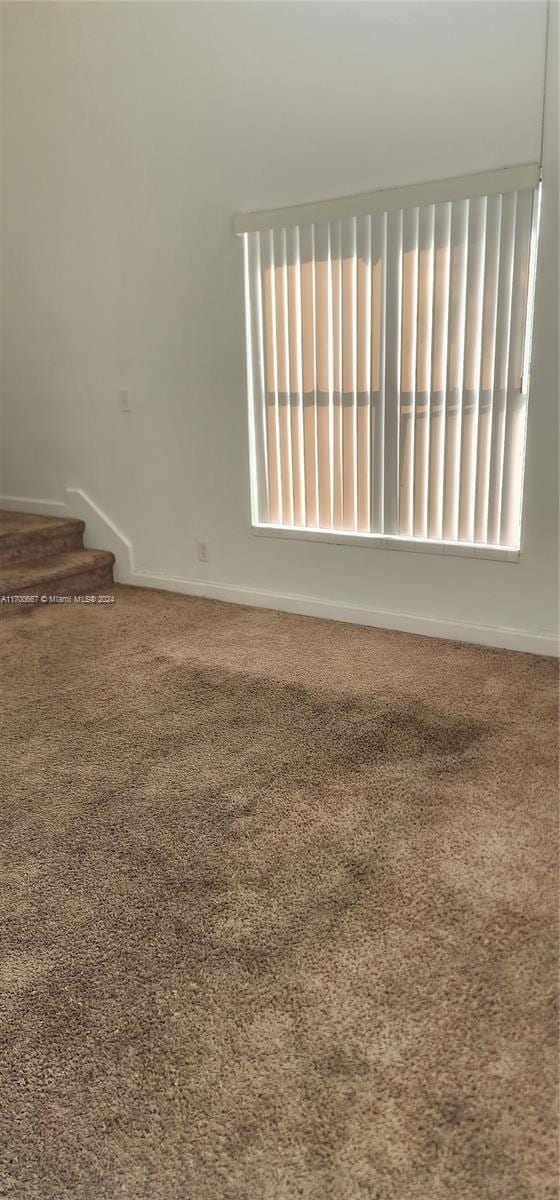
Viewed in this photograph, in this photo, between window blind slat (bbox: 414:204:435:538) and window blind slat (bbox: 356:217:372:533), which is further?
window blind slat (bbox: 356:217:372:533)

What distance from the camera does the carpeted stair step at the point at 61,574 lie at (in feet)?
14.2

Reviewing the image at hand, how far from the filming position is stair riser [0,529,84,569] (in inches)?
179

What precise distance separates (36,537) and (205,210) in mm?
2090

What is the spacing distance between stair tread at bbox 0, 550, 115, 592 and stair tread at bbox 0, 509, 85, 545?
0.52 feet

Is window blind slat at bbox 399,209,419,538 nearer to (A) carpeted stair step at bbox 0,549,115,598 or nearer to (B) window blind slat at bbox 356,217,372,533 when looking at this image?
(B) window blind slat at bbox 356,217,372,533

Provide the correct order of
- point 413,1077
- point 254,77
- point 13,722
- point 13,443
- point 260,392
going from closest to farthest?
point 413,1077 < point 13,722 < point 254,77 < point 260,392 < point 13,443

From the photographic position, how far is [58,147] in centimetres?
441

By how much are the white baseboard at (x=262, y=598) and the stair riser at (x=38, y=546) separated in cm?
11

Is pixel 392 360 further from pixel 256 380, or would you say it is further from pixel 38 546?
pixel 38 546

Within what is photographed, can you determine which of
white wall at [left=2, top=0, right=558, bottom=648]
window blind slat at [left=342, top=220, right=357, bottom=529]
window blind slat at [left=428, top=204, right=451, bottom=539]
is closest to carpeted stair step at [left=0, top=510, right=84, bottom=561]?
white wall at [left=2, top=0, right=558, bottom=648]

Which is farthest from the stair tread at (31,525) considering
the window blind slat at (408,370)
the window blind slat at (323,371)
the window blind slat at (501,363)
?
the window blind slat at (501,363)

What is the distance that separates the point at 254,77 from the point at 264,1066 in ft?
13.0

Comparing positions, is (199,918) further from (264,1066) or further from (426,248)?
(426,248)

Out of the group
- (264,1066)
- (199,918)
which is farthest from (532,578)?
(264,1066)
